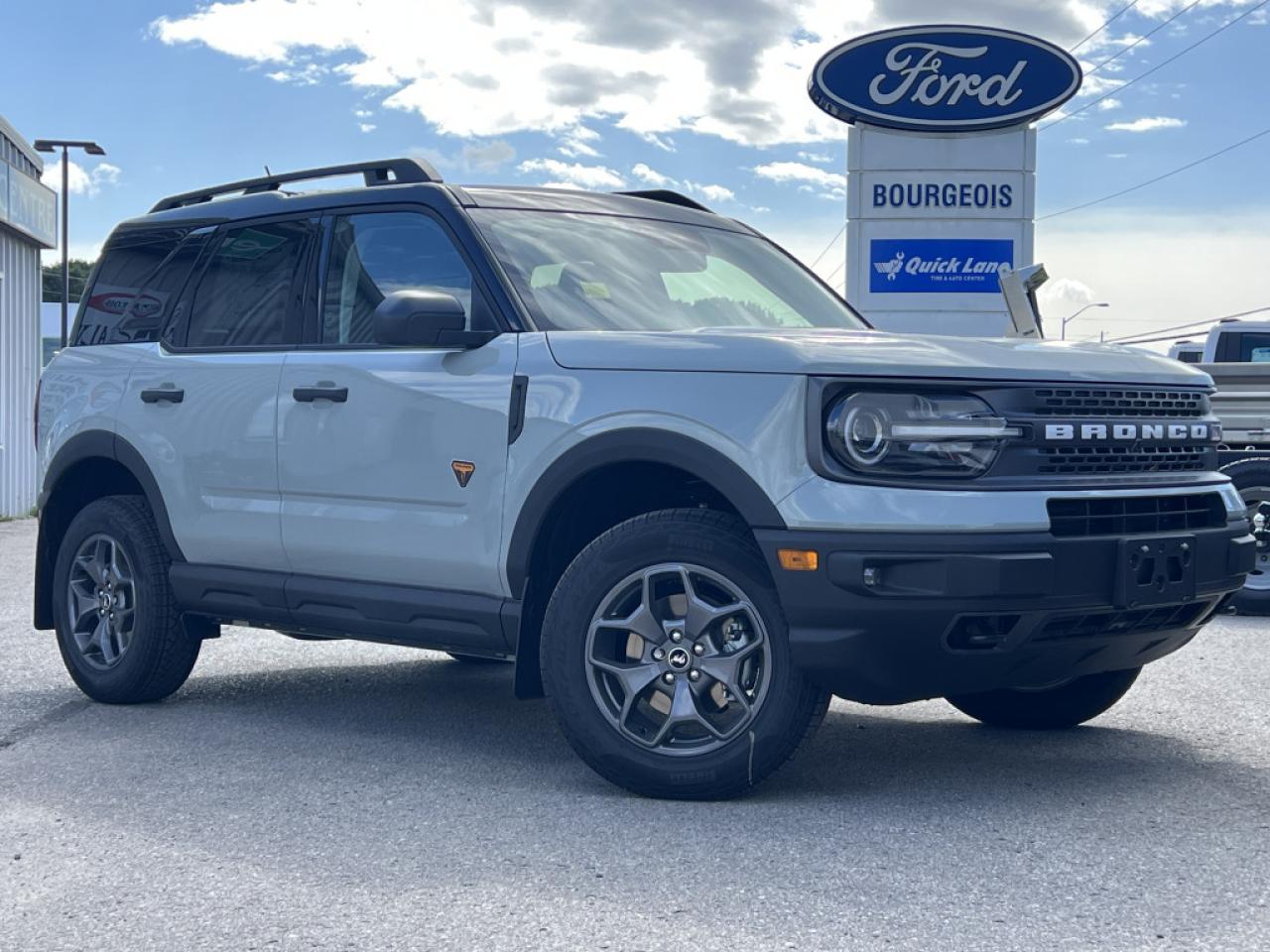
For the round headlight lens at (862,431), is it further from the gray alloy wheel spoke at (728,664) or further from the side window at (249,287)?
the side window at (249,287)

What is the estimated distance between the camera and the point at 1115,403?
16.1ft

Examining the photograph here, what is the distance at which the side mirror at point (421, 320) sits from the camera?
5.29 metres

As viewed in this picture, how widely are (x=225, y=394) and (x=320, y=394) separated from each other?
67cm

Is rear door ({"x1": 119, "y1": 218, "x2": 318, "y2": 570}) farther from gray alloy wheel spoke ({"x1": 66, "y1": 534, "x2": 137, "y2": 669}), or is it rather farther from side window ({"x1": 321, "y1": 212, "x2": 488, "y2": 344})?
gray alloy wheel spoke ({"x1": 66, "y1": 534, "x2": 137, "y2": 669})

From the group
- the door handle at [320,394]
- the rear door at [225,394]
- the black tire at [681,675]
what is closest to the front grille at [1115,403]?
the black tire at [681,675]

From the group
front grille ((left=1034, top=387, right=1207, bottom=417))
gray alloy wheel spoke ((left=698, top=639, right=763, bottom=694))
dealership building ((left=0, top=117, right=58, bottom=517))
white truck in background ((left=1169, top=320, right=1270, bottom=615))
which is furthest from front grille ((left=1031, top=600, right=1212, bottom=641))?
dealership building ((left=0, top=117, right=58, bottom=517))

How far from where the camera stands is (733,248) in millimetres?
6488

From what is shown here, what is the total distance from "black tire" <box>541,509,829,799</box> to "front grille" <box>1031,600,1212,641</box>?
673mm

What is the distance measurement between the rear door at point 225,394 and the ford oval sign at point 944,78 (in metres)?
16.3

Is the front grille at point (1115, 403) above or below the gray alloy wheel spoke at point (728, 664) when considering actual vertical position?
above

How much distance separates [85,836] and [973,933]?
2.48 metres

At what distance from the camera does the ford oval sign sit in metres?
21.9

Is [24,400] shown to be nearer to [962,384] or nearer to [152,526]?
[152,526]

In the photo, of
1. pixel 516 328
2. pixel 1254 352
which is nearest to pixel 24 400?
pixel 1254 352
